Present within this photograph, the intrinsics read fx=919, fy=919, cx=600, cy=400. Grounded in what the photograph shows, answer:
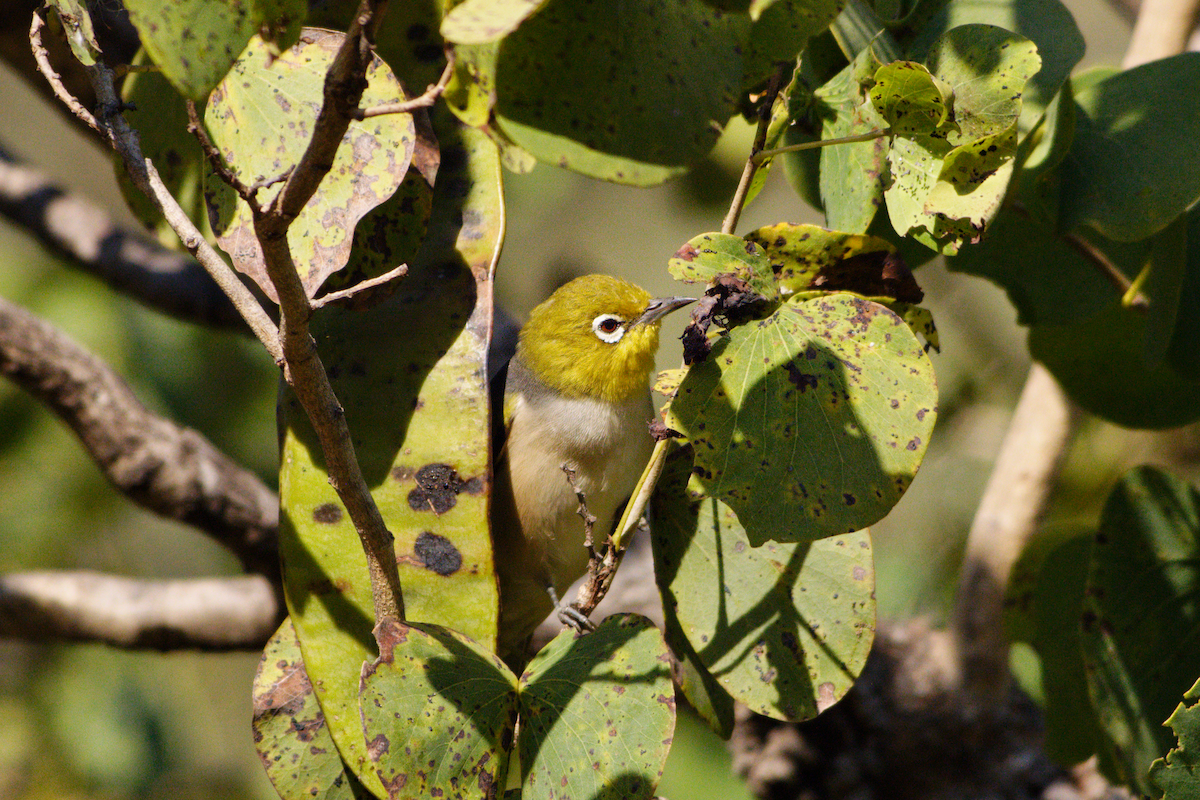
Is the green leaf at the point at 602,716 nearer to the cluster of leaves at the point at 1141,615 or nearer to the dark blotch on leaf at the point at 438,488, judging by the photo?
the dark blotch on leaf at the point at 438,488

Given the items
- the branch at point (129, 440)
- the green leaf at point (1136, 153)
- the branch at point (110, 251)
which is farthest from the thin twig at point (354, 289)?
the branch at point (110, 251)

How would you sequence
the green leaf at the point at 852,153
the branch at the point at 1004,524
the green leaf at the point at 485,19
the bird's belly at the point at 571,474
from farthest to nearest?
1. the branch at the point at 1004,524
2. the bird's belly at the point at 571,474
3. the green leaf at the point at 852,153
4. the green leaf at the point at 485,19

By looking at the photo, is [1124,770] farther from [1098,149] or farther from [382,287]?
[382,287]

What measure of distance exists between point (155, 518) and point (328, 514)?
6.24 ft

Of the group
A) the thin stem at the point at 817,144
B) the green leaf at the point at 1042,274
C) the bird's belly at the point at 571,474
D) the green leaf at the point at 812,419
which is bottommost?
the bird's belly at the point at 571,474

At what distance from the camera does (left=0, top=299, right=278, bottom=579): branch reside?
1.61 meters

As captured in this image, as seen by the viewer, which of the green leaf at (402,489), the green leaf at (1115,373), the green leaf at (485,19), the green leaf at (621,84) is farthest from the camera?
the green leaf at (1115,373)

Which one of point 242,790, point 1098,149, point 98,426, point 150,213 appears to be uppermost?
point 1098,149

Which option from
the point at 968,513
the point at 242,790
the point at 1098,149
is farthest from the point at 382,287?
the point at 242,790

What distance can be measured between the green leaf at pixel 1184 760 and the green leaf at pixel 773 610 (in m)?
0.25

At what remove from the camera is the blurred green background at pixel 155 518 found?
7.23ft

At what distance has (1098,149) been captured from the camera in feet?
3.07

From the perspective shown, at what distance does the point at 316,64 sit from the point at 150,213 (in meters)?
0.47

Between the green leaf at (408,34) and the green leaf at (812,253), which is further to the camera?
the green leaf at (408,34)
